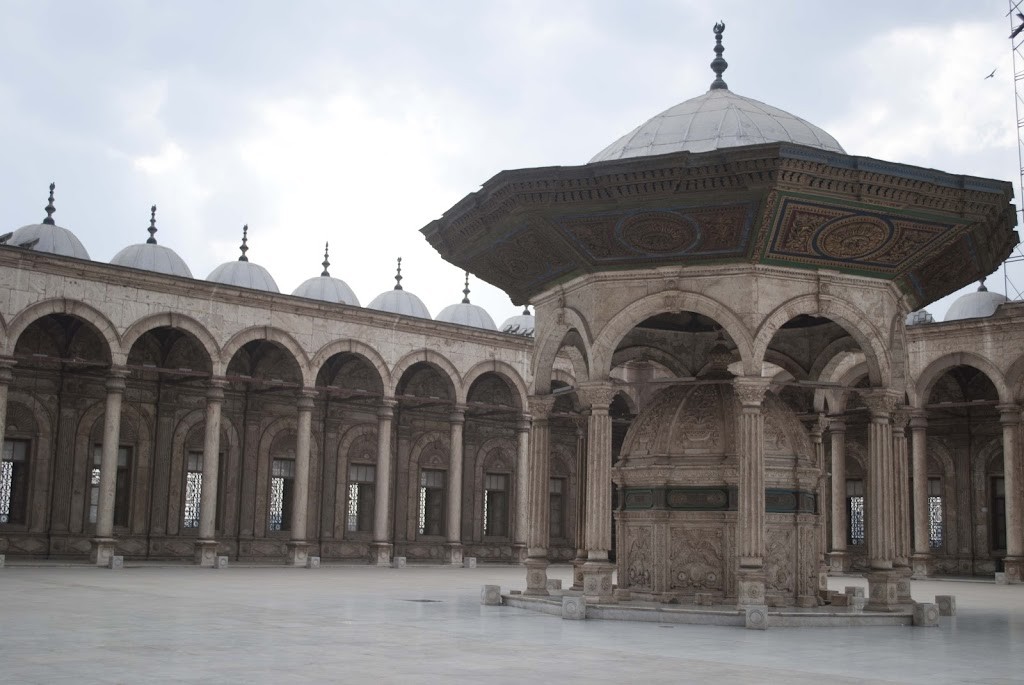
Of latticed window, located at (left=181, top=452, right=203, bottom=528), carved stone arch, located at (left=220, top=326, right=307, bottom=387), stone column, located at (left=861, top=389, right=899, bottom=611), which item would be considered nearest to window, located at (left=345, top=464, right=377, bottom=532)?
latticed window, located at (left=181, top=452, right=203, bottom=528)

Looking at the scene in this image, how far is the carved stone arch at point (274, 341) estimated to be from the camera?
24.4 metres

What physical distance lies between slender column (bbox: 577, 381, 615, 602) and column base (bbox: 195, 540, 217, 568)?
13.5 meters

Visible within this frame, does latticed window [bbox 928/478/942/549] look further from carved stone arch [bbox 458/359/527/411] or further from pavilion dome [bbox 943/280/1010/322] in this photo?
carved stone arch [bbox 458/359/527/411]

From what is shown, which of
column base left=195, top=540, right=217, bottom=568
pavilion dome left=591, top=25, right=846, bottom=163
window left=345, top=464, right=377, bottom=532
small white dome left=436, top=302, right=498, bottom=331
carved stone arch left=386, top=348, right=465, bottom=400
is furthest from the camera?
small white dome left=436, top=302, right=498, bottom=331

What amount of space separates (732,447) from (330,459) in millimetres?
17967

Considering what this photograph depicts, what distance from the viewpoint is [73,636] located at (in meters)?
8.52

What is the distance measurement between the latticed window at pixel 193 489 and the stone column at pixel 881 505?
18.0 m

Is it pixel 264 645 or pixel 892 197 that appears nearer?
pixel 264 645

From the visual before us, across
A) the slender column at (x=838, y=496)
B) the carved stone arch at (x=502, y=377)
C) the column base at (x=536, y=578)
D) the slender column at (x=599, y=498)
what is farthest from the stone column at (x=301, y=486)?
the slender column at (x=599, y=498)

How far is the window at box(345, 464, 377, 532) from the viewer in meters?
29.4

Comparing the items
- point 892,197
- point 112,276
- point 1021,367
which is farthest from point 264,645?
point 1021,367

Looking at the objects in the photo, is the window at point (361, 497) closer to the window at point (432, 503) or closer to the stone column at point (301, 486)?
the window at point (432, 503)

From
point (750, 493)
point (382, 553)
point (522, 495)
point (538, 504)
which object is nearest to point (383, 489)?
point (382, 553)

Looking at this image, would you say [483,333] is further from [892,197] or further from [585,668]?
[585,668]
